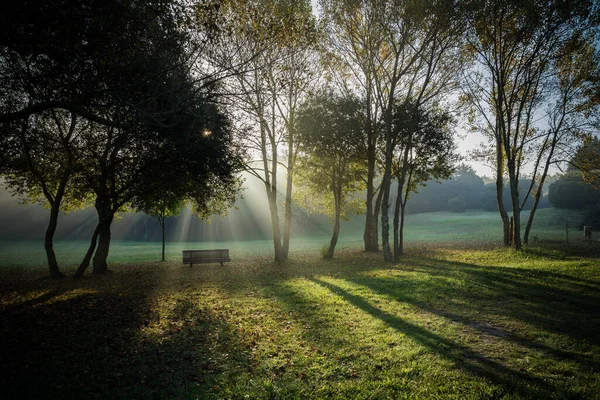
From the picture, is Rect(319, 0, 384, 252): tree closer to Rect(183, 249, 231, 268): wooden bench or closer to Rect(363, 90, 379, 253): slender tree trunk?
Rect(363, 90, 379, 253): slender tree trunk

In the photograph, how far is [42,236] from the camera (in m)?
56.7

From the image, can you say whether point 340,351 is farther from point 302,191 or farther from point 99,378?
point 302,191

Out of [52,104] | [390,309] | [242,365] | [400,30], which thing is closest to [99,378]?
[242,365]

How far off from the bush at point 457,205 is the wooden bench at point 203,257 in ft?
268

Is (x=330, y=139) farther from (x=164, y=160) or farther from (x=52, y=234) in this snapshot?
(x=52, y=234)

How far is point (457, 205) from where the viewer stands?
88375 mm

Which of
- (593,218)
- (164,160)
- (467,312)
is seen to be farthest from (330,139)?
(593,218)

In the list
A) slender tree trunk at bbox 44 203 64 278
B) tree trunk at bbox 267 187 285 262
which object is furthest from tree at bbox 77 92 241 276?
tree trunk at bbox 267 187 285 262

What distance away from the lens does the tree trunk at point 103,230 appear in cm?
1750

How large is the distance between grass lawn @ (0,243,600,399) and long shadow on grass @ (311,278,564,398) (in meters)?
0.03

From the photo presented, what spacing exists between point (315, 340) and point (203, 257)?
16.2 meters

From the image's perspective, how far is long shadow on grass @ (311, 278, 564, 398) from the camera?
4.99 meters

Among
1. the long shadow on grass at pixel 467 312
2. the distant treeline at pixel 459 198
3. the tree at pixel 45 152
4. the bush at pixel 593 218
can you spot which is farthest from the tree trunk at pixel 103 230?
the distant treeline at pixel 459 198

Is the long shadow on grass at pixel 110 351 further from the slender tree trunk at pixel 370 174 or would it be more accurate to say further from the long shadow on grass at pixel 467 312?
the slender tree trunk at pixel 370 174
